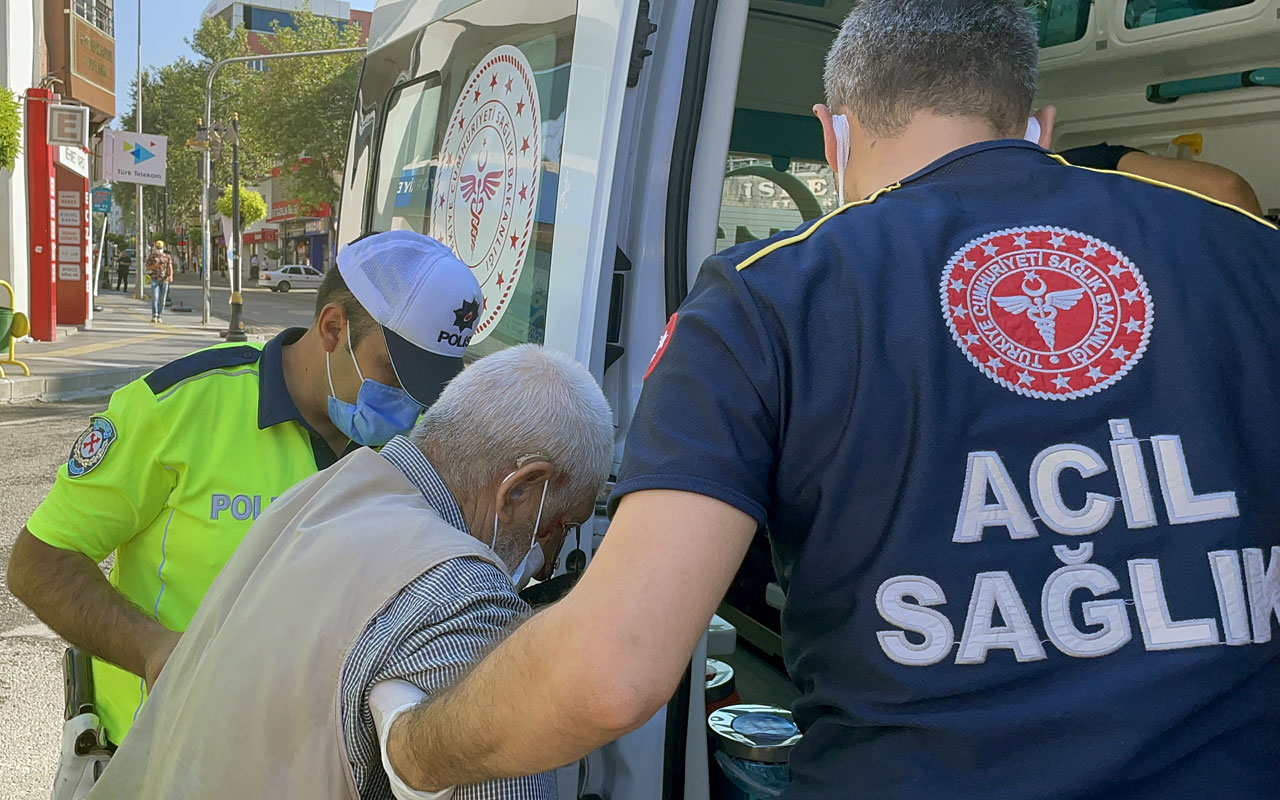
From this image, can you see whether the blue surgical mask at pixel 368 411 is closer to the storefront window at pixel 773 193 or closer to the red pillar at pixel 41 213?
the storefront window at pixel 773 193

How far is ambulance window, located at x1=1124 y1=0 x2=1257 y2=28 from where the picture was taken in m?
2.47

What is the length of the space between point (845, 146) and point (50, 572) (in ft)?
5.03

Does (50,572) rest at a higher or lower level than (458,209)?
lower

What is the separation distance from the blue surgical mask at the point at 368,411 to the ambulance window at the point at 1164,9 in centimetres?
192

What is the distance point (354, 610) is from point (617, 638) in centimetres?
44

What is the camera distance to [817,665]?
1161mm

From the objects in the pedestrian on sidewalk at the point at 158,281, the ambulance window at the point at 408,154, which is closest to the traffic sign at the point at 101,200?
the pedestrian on sidewalk at the point at 158,281

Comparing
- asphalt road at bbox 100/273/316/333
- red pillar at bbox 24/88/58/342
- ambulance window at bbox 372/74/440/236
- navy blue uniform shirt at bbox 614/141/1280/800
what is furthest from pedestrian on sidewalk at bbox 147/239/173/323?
navy blue uniform shirt at bbox 614/141/1280/800

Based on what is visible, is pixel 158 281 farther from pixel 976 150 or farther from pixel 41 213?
pixel 976 150

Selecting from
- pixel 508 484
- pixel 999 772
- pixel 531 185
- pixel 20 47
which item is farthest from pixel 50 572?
pixel 20 47

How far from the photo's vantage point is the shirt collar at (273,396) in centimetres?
207

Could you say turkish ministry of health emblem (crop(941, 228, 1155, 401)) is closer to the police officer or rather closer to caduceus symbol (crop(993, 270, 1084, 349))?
caduceus symbol (crop(993, 270, 1084, 349))

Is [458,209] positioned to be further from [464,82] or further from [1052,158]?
[1052,158]

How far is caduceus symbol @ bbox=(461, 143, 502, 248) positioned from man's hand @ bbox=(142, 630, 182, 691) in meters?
1.13
